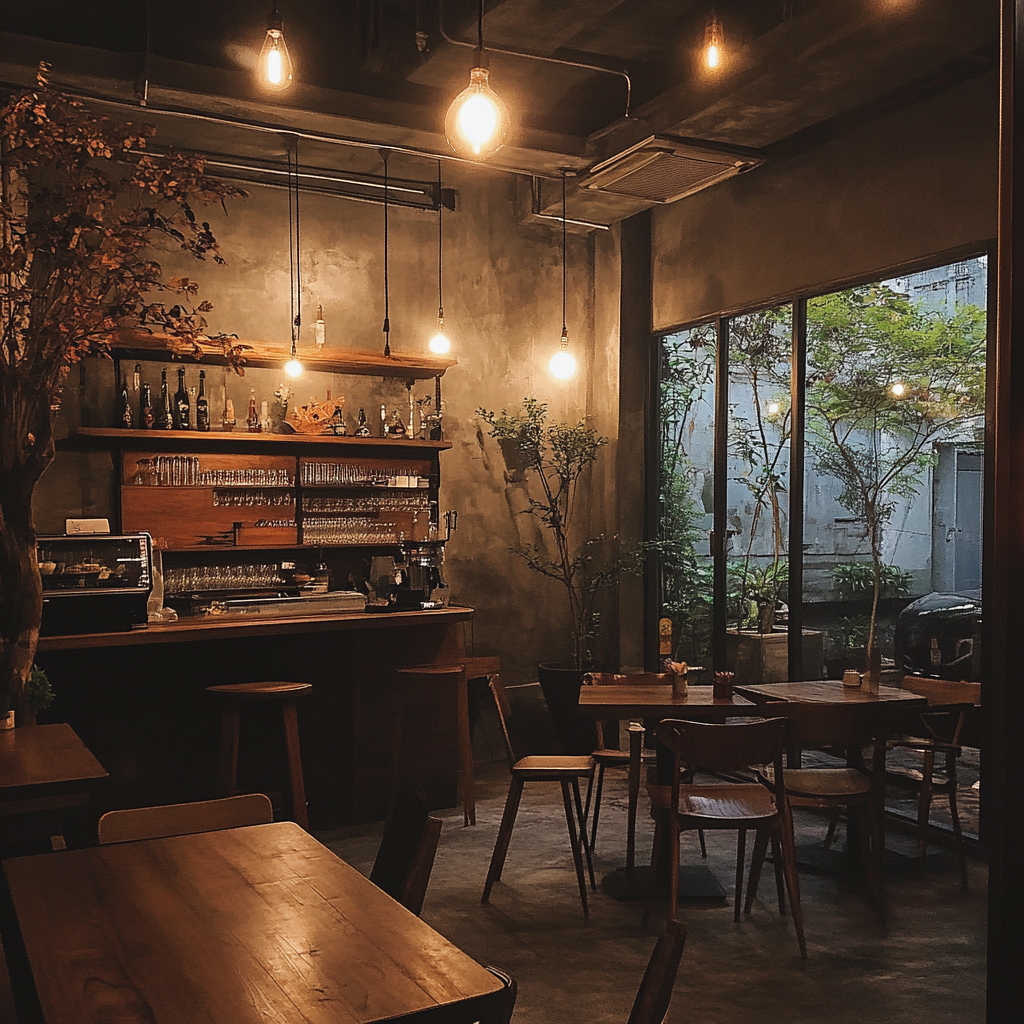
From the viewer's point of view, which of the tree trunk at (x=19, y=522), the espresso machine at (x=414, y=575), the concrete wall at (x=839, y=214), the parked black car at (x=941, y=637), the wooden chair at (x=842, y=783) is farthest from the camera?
the espresso machine at (x=414, y=575)

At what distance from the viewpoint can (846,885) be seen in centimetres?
477

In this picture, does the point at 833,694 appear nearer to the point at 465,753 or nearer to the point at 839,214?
the point at 465,753

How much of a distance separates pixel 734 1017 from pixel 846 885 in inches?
61.0

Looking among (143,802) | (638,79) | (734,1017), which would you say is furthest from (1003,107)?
(638,79)

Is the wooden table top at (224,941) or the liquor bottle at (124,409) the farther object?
the liquor bottle at (124,409)

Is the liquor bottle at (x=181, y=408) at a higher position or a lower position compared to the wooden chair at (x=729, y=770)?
higher

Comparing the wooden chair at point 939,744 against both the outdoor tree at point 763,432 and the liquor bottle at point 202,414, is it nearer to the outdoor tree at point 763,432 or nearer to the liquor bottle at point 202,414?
the outdoor tree at point 763,432

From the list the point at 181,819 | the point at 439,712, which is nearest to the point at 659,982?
the point at 181,819

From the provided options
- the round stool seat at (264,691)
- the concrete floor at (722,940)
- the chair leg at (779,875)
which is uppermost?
the round stool seat at (264,691)

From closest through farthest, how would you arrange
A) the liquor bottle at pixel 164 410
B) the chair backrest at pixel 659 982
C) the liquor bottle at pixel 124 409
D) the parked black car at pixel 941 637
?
the chair backrest at pixel 659 982
the parked black car at pixel 941 637
the liquor bottle at pixel 124 409
the liquor bottle at pixel 164 410

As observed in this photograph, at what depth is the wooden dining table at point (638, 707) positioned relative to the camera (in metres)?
4.50

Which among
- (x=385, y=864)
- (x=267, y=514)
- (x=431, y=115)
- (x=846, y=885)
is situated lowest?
(x=846, y=885)

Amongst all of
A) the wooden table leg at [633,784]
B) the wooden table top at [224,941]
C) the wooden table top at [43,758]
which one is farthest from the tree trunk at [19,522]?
the wooden table leg at [633,784]

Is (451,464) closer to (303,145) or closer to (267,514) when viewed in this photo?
(267,514)
